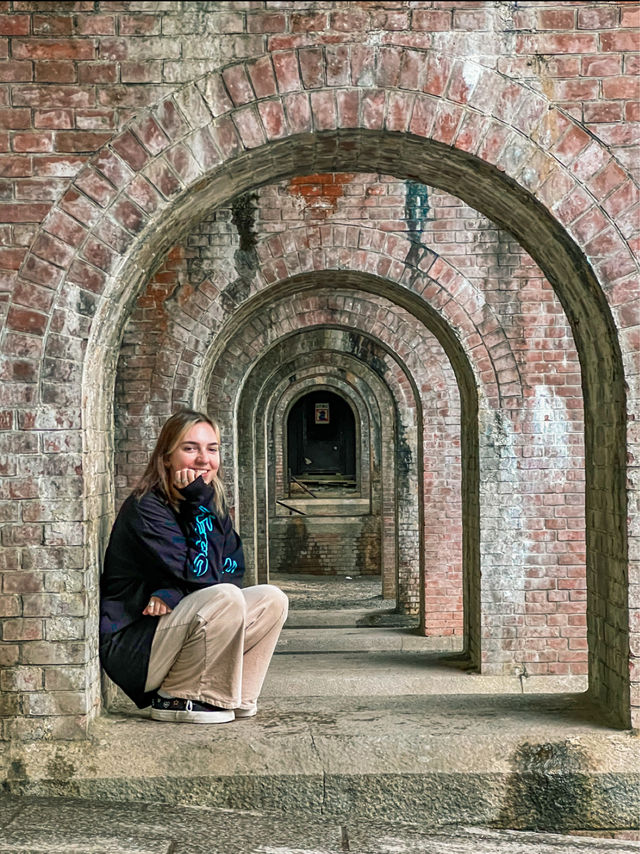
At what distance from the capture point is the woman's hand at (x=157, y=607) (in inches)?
181

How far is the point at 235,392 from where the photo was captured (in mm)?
12391

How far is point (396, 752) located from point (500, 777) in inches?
18.9

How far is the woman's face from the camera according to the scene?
15.4ft

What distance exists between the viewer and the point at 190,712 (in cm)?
489

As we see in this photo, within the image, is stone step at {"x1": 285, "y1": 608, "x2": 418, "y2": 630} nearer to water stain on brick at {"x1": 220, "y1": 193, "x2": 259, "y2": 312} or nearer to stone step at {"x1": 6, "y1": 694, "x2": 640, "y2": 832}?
water stain on brick at {"x1": 220, "y1": 193, "x2": 259, "y2": 312}

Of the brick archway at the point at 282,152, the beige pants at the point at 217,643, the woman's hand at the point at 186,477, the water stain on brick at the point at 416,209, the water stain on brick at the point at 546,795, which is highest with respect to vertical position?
the water stain on brick at the point at 416,209

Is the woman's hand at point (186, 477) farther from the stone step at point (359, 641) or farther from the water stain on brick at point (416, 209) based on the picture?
the stone step at point (359, 641)

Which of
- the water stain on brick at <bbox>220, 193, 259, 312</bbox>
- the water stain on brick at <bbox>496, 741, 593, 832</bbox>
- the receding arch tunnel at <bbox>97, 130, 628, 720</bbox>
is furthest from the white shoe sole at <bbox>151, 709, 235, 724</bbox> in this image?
the water stain on brick at <bbox>220, 193, 259, 312</bbox>

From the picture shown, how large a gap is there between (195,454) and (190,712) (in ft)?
4.00

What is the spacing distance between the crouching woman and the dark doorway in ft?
92.8

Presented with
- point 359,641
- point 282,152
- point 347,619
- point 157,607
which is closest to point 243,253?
point 282,152

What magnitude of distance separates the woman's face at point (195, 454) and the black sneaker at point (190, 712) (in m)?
1.06

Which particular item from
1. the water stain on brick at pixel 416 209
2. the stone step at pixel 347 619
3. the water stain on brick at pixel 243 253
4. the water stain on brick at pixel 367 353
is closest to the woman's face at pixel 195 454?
the water stain on brick at pixel 243 253

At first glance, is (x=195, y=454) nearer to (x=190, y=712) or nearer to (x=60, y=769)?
(x=190, y=712)
